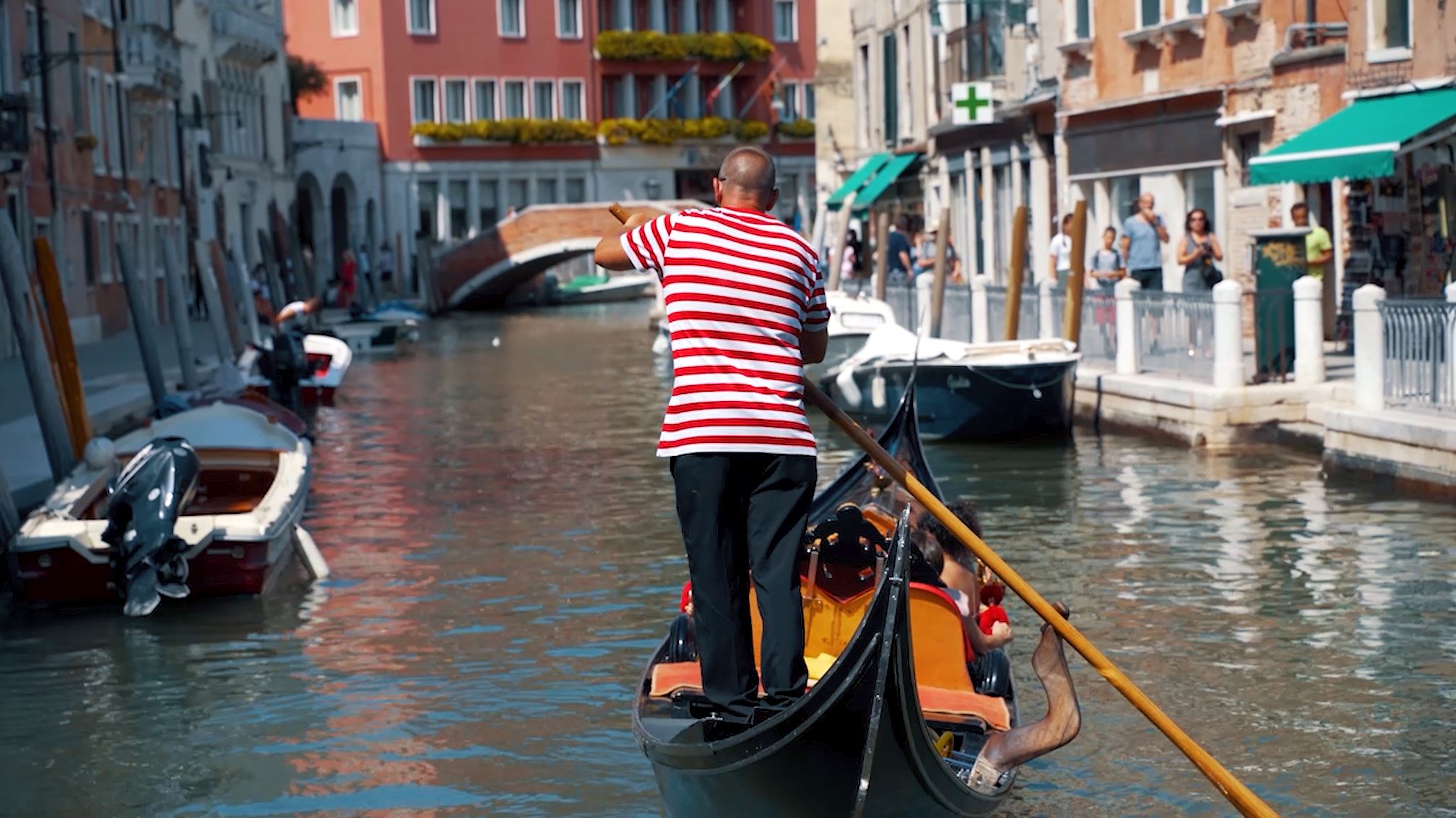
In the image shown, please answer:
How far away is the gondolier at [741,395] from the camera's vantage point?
4.46 meters

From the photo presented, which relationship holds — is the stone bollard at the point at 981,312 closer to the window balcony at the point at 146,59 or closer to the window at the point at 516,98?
the window balcony at the point at 146,59

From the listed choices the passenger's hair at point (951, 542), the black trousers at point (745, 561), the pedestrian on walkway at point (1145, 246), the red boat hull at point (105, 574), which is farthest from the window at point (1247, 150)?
the black trousers at point (745, 561)

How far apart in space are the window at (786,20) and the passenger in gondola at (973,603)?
43744mm

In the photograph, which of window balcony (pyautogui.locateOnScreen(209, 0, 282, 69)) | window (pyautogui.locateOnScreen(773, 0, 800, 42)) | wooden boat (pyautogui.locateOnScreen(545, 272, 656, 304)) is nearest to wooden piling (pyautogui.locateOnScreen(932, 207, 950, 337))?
window balcony (pyautogui.locateOnScreen(209, 0, 282, 69))

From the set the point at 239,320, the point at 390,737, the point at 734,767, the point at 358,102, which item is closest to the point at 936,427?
the point at 390,737

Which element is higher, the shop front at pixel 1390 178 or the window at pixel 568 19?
the window at pixel 568 19

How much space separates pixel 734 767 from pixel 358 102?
42.8 metres

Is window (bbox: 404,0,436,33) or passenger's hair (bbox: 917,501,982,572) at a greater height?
window (bbox: 404,0,436,33)

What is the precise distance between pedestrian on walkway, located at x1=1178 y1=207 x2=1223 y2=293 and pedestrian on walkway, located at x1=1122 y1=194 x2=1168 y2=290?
60cm

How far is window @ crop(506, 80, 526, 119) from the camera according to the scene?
4706 cm

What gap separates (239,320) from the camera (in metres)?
26.0

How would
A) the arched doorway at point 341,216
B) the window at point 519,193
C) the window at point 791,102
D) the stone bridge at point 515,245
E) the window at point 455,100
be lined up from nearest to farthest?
the stone bridge at point 515,245 < the arched doorway at point 341,216 < the window at point 455,100 < the window at point 519,193 < the window at point 791,102

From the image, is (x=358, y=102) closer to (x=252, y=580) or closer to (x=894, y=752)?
(x=252, y=580)

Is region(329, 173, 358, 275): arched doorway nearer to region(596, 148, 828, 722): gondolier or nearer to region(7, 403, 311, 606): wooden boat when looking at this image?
region(7, 403, 311, 606): wooden boat
